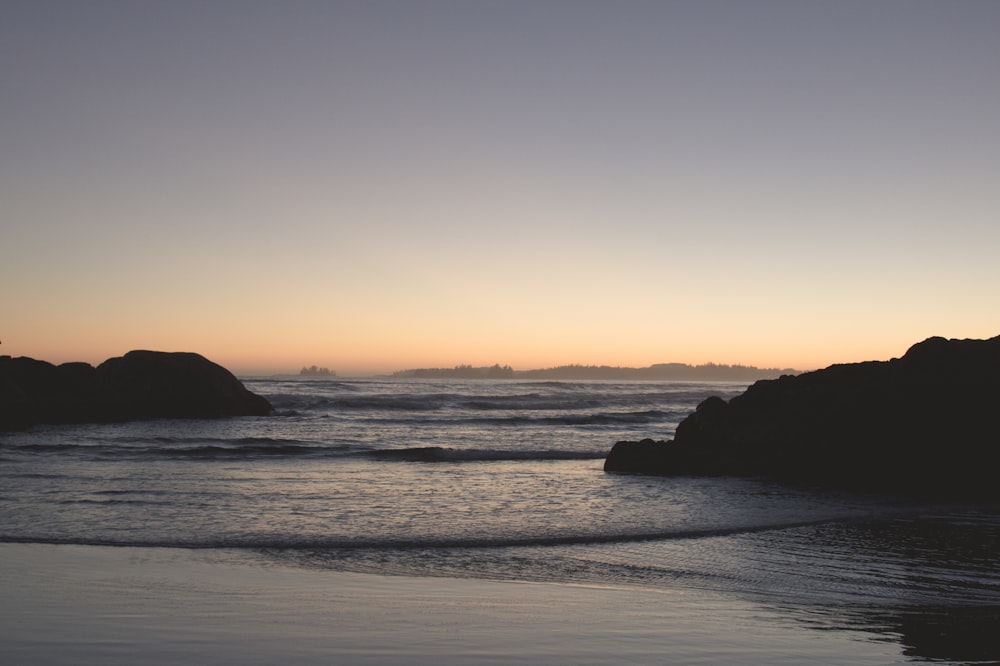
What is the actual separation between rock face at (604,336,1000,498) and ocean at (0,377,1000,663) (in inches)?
44.9

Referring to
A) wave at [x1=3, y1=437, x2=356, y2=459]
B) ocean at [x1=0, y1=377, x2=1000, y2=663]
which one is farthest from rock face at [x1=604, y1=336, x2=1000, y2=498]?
wave at [x1=3, y1=437, x2=356, y2=459]

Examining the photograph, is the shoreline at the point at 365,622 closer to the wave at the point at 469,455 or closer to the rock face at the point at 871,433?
the rock face at the point at 871,433

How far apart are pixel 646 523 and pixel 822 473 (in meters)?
7.41

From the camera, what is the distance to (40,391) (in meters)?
32.8

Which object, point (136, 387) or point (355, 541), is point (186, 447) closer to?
point (136, 387)

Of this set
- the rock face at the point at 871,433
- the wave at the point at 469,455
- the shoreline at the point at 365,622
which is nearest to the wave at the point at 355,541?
the shoreline at the point at 365,622

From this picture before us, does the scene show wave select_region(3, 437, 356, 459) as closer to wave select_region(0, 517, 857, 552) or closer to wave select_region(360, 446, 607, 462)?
wave select_region(360, 446, 607, 462)

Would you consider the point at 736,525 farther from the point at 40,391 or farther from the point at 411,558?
the point at 40,391

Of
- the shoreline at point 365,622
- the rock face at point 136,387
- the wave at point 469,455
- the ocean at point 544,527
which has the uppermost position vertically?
the rock face at point 136,387

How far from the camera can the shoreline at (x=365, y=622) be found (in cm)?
546

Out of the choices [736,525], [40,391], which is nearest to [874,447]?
[736,525]

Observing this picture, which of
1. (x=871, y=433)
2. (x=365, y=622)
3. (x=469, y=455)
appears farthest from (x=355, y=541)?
(x=469, y=455)

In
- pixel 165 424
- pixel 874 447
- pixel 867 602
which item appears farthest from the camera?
pixel 165 424

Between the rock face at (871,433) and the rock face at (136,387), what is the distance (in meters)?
22.6
